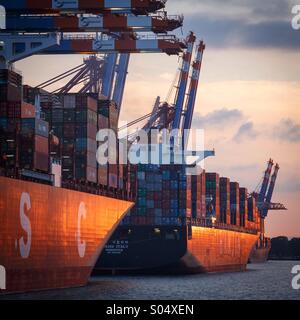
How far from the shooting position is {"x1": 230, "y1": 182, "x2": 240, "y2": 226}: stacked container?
12638 centimetres

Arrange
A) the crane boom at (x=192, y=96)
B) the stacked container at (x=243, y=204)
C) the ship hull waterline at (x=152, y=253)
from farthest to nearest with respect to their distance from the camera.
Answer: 1. the stacked container at (x=243, y=204)
2. the crane boom at (x=192, y=96)
3. the ship hull waterline at (x=152, y=253)

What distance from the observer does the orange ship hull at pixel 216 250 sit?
9575cm

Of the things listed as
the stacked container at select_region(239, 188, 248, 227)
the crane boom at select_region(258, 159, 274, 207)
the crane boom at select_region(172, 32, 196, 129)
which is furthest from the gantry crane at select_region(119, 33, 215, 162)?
the crane boom at select_region(258, 159, 274, 207)

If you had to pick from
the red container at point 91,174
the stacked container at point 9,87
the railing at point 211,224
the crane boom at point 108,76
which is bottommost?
the railing at point 211,224

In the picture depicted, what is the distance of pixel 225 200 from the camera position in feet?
400

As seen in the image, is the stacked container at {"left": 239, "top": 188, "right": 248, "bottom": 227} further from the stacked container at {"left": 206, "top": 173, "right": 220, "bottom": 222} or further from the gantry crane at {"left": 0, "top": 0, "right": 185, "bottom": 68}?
the gantry crane at {"left": 0, "top": 0, "right": 185, "bottom": 68}

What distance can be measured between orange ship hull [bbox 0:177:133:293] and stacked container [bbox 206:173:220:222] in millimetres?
46961

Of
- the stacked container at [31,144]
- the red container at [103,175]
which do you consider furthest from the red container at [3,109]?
the red container at [103,175]

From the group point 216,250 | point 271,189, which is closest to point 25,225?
point 216,250

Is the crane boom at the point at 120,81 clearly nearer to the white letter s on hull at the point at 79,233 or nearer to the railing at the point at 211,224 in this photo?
the railing at the point at 211,224

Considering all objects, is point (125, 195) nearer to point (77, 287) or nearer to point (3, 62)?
point (77, 287)

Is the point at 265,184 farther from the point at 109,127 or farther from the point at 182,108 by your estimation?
the point at 109,127

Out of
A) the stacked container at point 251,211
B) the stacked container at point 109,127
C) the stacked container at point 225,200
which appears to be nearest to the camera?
the stacked container at point 109,127

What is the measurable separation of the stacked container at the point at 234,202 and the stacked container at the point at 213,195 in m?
11.0
